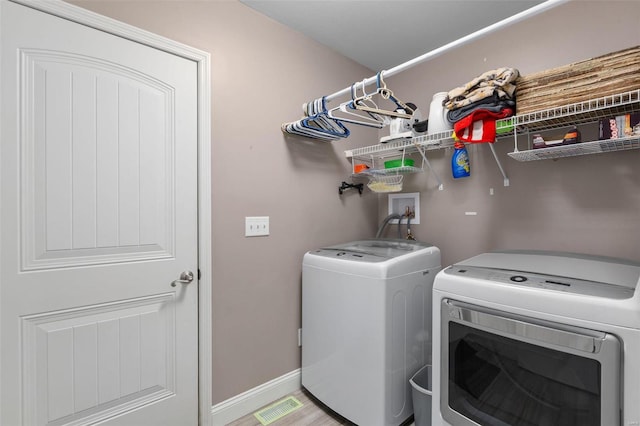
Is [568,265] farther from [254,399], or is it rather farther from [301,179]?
[254,399]

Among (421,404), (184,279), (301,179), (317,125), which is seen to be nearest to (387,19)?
(317,125)

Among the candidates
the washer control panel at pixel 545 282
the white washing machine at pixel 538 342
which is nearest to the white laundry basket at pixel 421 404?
the white washing machine at pixel 538 342

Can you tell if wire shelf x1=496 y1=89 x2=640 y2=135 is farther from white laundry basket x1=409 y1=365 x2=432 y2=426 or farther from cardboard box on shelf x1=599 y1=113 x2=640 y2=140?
Result: white laundry basket x1=409 y1=365 x2=432 y2=426

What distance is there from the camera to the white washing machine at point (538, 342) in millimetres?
914

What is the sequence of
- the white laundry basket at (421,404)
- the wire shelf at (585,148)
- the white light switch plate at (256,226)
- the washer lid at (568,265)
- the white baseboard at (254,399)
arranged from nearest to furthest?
the washer lid at (568,265), the wire shelf at (585,148), the white laundry basket at (421,404), the white baseboard at (254,399), the white light switch plate at (256,226)

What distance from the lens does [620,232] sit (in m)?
1.51

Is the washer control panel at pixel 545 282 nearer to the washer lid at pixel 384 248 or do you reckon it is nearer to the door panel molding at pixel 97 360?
the washer lid at pixel 384 248

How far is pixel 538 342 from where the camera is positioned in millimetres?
1038

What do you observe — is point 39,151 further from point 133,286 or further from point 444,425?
point 444,425

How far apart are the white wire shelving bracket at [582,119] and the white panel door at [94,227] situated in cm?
170

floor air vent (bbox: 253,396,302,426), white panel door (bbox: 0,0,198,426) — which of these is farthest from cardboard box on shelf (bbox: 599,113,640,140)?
floor air vent (bbox: 253,396,302,426)

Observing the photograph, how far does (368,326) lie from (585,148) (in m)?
1.34

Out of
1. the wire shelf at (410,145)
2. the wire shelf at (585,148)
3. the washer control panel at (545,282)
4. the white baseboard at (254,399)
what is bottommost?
the white baseboard at (254,399)

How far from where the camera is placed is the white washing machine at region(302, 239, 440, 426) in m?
1.54
